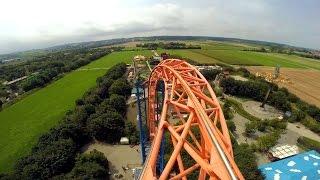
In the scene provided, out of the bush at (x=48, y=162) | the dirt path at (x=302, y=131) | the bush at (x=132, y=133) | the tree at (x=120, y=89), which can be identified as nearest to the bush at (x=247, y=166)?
the bush at (x=132, y=133)

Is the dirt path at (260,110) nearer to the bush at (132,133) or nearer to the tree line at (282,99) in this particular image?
the tree line at (282,99)

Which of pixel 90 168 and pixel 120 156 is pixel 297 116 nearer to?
pixel 120 156

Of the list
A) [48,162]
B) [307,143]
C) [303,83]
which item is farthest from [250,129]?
[303,83]

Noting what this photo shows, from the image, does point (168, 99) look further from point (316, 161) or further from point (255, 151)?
point (255, 151)

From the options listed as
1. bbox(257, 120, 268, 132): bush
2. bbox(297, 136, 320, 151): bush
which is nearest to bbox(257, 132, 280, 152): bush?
bbox(297, 136, 320, 151): bush

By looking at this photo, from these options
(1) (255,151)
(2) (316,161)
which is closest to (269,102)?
(1) (255,151)

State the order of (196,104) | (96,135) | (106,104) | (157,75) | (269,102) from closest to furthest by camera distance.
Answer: (196,104)
(157,75)
(96,135)
(106,104)
(269,102)
